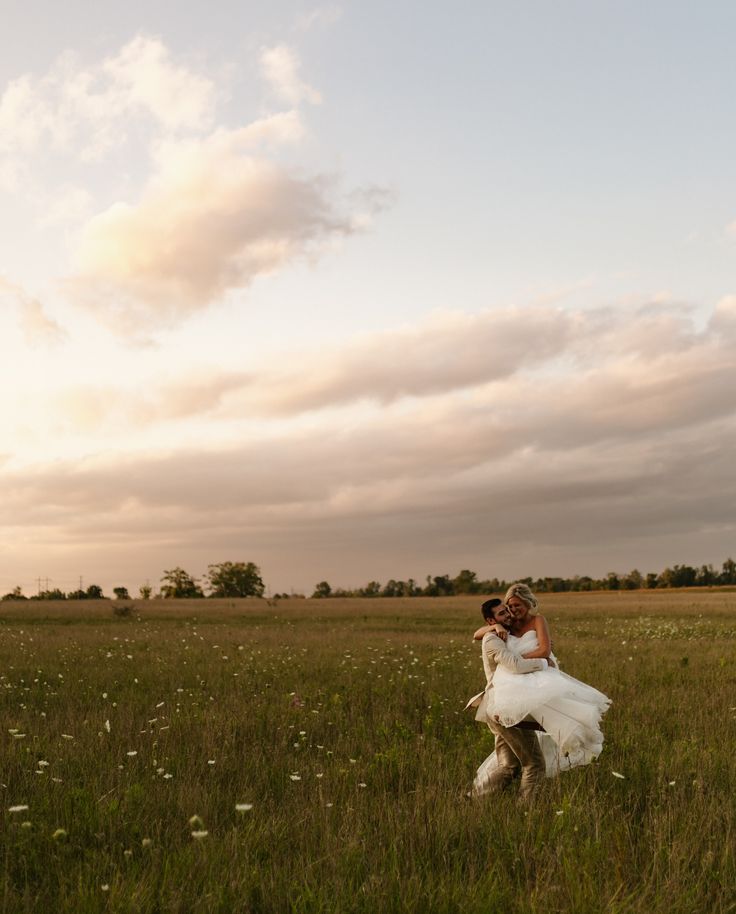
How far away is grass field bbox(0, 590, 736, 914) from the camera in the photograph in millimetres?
4676

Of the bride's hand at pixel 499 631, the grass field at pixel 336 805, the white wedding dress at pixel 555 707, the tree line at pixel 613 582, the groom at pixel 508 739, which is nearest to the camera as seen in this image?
the grass field at pixel 336 805

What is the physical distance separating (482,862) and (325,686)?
26.7 ft

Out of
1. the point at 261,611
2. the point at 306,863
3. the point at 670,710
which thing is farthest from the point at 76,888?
the point at 261,611

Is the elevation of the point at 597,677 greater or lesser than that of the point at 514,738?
lesser

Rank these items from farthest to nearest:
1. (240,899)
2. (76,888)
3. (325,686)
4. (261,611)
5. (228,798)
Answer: (261,611), (325,686), (228,798), (76,888), (240,899)

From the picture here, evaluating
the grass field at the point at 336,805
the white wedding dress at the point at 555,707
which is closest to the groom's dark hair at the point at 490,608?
the white wedding dress at the point at 555,707

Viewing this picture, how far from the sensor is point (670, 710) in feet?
38.0

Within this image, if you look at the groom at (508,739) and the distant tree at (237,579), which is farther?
the distant tree at (237,579)

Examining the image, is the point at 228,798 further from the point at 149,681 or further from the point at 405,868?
the point at 149,681

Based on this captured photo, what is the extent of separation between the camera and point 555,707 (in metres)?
6.97

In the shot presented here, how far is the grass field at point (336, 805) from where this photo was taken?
15.3 ft

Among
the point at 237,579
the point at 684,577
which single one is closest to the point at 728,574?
the point at 684,577

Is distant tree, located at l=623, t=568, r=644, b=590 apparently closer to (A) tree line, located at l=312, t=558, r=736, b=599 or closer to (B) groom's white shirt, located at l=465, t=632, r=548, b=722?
(A) tree line, located at l=312, t=558, r=736, b=599

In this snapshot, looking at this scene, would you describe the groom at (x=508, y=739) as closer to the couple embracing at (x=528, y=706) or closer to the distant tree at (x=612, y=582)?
the couple embracing at (x=528, y=706)
